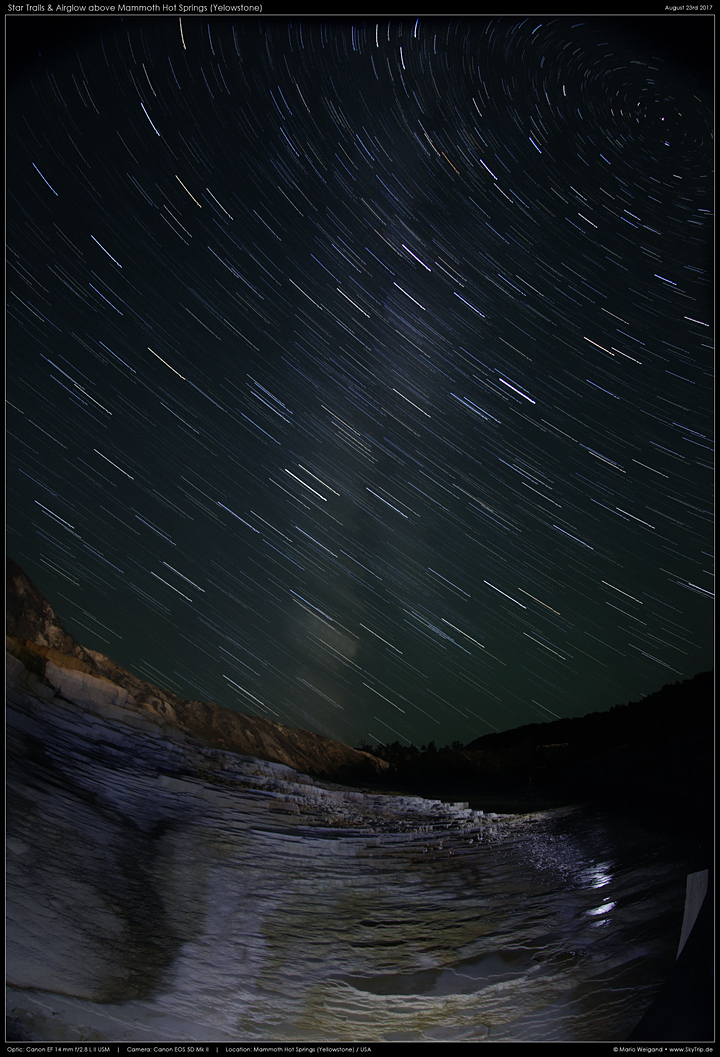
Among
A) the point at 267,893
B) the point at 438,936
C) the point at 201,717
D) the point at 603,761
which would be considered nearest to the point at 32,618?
the point at 201,717

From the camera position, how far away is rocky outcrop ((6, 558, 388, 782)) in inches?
225

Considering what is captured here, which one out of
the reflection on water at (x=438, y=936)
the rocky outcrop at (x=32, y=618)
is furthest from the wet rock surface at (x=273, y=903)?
the rocky outcrop at (x=32, y=618)

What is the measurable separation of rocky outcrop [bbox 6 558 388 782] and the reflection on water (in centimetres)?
101

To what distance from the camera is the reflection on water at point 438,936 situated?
3.94 metres

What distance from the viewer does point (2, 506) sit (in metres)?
4.73

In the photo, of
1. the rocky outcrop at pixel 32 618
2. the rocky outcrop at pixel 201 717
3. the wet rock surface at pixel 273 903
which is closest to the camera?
the wet rock surface at pixel 273 903

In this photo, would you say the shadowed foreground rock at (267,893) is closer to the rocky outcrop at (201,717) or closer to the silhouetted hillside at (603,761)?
the rocky outcrop at (201,717)

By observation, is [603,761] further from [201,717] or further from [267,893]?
[201,717]

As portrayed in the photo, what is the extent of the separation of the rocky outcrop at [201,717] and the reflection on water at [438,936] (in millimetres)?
1007

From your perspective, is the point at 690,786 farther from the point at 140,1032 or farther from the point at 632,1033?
the point at 140,1032

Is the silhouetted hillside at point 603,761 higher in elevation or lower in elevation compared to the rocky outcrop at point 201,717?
higher

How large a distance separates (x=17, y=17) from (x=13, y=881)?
8189mm

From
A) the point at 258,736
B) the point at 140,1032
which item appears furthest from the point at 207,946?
the point at 258,736

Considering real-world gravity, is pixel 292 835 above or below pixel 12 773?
above
